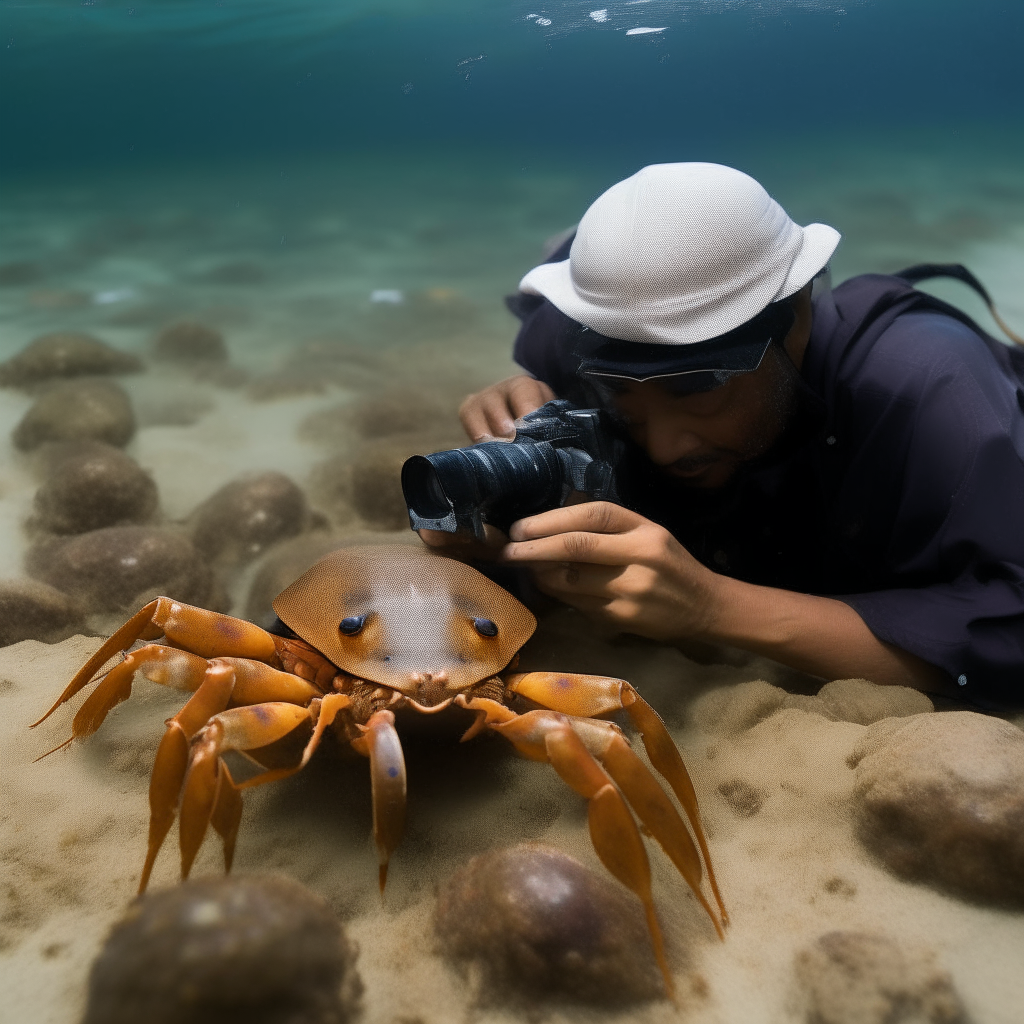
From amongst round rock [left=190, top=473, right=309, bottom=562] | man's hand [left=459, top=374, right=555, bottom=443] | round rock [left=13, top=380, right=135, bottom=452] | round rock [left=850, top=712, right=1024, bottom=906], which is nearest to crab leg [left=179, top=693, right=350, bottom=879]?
round rock [left=850, top=712, right=1024, bottom=906]

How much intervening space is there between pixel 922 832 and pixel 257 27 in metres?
5.40

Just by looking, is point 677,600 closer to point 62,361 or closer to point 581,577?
point 581,577

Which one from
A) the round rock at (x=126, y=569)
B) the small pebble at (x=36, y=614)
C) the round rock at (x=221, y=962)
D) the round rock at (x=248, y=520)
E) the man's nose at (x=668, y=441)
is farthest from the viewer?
the round rock at (x=248, y=520)

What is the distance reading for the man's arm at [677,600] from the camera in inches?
53.9

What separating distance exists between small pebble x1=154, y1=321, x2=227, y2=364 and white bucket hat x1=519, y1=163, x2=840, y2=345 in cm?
330

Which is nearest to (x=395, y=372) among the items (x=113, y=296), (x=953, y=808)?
(x=113, y=296)

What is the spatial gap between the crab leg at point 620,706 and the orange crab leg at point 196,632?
439mm

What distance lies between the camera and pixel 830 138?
5461mm

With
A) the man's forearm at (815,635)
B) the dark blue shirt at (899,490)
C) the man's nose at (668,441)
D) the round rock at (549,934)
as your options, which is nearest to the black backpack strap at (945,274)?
the dark blue shirt at (899,490)

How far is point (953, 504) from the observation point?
1474 mm

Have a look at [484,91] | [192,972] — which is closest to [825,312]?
[192,972]

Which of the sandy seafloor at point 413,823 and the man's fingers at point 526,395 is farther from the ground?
the man's fingers at point 526,395

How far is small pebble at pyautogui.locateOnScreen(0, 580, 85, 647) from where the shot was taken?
1.84 m

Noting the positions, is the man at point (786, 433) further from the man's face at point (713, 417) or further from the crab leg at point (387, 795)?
the crab leg at point (387, 795)
